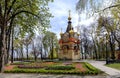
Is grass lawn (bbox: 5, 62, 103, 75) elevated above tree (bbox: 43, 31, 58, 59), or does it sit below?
below

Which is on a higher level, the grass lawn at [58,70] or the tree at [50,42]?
the tree at [50,42]

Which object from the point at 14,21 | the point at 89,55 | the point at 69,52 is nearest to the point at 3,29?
the point at 14,21

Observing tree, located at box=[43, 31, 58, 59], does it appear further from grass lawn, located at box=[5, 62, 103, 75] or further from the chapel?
grass lawn, located at box=[5, 62, 103, 75]

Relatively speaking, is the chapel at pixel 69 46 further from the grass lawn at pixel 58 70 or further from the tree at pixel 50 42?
the grass lawn at pixel 58 70

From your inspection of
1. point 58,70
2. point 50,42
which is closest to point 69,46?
point 50,42

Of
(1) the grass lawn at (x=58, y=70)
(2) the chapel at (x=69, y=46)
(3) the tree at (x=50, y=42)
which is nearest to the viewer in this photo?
(1) the grass lawn at (x=58, y=70)

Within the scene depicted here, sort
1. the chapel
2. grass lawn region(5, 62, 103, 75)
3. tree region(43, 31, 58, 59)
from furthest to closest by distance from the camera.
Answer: tree region(43, 31, 58, 59) → the chapel → grass lawn region(5, 62, 103, 75)

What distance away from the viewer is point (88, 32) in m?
69.6

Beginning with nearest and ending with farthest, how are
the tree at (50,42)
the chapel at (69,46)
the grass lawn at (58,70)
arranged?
the grass lawn at (58,70) → the chapel at (69,46) → the tree at (50,42)

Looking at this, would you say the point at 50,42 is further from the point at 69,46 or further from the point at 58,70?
the point at 58,70

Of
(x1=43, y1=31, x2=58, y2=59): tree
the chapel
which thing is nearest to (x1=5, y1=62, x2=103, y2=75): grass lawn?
the chapel

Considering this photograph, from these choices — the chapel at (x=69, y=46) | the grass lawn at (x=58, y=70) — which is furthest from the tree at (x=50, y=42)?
the grass lawn at (x=58, y=70)

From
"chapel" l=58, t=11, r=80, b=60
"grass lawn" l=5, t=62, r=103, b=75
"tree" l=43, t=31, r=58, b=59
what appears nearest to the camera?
"grass lawn" l=5, t=62, r=103, b=75

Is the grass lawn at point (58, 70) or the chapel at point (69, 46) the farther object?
the chapel at point (69, 46)
